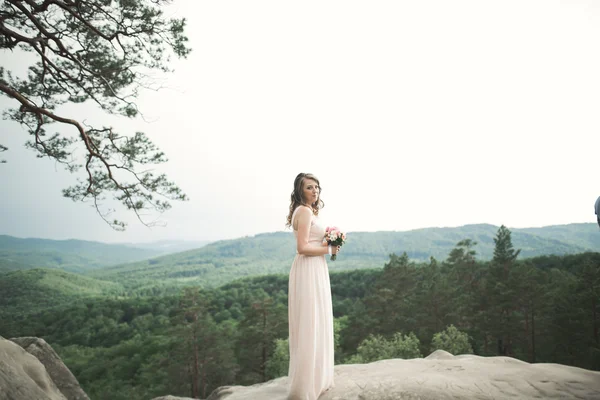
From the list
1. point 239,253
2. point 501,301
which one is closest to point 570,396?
point 501,301

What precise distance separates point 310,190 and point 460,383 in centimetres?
375

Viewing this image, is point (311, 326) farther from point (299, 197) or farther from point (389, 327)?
point (389, 327)

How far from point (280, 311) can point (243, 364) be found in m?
6.44

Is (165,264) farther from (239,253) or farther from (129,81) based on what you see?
(129,81)

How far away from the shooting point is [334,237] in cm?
503

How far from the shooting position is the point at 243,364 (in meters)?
32.8

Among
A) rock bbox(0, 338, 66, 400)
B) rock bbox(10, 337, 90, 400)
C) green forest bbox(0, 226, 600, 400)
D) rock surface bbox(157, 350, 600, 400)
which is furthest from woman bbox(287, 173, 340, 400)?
green forest bbox(0, 226, 600, 400)

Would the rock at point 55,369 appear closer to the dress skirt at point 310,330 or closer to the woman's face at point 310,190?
the dress skirt at point 310,330

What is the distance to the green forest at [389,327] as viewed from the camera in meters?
22.8

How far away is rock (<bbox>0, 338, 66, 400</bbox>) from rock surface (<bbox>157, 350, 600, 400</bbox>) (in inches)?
121

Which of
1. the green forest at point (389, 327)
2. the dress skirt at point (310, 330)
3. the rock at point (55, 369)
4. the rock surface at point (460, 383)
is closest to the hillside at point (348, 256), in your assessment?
the green forest at point (389, 327)

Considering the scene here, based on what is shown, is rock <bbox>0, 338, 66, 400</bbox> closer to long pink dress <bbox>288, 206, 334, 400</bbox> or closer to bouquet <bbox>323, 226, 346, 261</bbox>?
long pink dress <bbox>288, 206, 334, 400</bbox>

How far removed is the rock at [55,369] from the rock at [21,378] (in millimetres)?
480

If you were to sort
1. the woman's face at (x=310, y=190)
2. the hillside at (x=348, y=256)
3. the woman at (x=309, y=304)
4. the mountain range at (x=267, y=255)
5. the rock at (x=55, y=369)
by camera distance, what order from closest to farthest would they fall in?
1. the woman at (x=309, y=304)
2. the woman's face at (x=310, y=190)
3. the rock at (x=55, y=369)
4. the mountain range at (x=267, y=255)
5. the hillside at (x=348, y=256)
